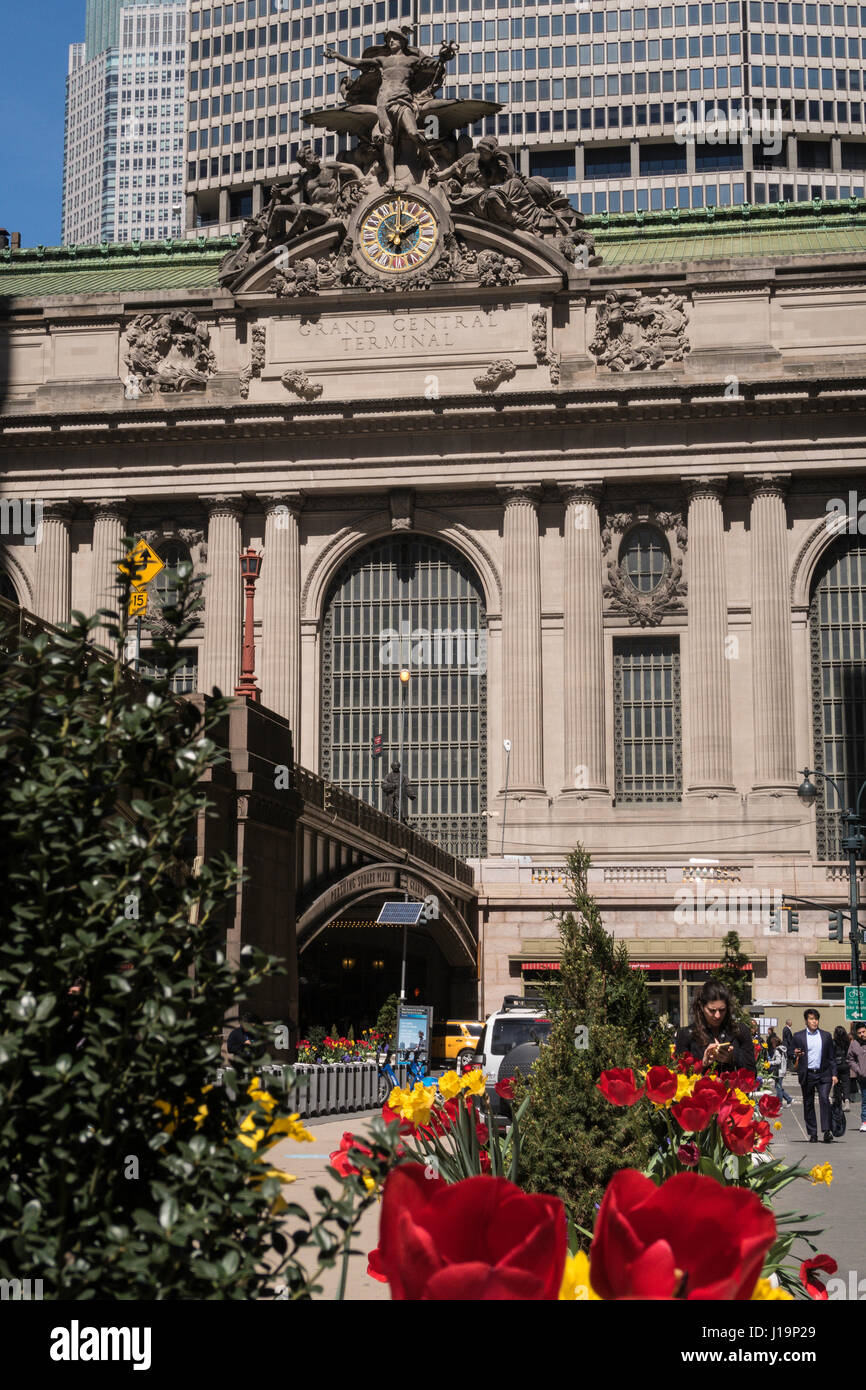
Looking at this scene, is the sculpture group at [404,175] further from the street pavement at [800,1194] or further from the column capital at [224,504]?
the street pavement at [800,1194]

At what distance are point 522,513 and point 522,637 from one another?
456 cm

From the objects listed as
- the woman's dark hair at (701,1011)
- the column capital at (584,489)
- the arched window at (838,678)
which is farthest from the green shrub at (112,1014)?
the column capital at (584,489)

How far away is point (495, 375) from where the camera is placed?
63.2m

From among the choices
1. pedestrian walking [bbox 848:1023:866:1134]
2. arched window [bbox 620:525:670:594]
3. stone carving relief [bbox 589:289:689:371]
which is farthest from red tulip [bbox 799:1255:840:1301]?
stone carving relief [bbox 589:289:689:371]

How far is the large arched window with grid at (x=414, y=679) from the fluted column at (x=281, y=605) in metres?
1.88

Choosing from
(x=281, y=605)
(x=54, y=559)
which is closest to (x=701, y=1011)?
(x=281, y=605)

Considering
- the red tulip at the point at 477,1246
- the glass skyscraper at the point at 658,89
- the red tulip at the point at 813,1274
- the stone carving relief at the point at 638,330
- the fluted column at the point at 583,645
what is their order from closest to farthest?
the red tulip at the point at 477,1246
the red tulip at the point at 813,1274
the fluted column at the point at 583,645
the stone carving relief at the point at 638,330
the glass skyscraper at the point at 658,89

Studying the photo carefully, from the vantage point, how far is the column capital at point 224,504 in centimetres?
6525

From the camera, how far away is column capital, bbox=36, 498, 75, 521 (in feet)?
217

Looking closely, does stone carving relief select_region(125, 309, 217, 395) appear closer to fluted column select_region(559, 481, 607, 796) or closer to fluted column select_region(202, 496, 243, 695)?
fluted column select_region(202, 496, 243, 695)

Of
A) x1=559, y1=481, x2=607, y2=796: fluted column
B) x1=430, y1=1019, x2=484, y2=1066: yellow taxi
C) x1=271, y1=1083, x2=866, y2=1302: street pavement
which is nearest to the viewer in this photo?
x1=271, y1=1083, x2=866, y2=1302: street pavement

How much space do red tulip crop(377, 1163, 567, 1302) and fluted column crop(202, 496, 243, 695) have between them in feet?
202

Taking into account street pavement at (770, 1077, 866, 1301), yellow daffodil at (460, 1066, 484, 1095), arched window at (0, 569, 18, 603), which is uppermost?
arched window at (0, 569, 18, 603)
